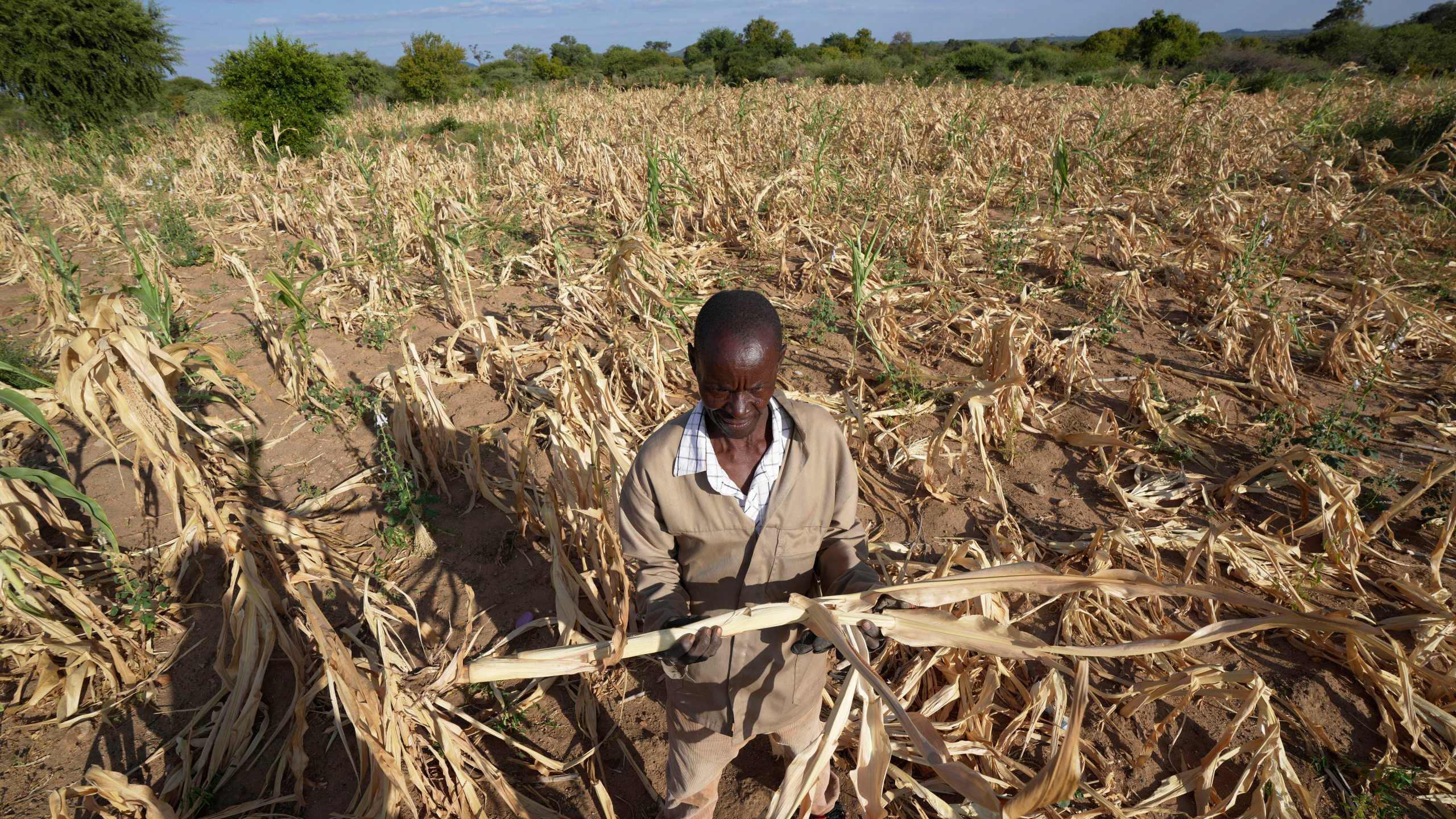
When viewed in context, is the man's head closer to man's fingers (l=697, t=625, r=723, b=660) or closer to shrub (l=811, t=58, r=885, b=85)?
man's fingers (l=697, t=625, r=723, b=660)

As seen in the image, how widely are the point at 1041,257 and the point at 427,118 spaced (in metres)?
15.8

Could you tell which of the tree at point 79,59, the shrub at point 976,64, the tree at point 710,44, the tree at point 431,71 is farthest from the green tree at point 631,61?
the tree at point 79,59

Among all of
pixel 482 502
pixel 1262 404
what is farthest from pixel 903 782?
pixel 1262 404

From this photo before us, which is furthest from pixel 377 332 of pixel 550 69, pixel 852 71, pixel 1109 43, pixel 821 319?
pixel 1109 43

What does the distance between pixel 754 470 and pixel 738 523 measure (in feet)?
0.43

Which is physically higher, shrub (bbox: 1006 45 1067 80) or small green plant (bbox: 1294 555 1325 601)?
shrub (bbox: 1006 45 1067 80)

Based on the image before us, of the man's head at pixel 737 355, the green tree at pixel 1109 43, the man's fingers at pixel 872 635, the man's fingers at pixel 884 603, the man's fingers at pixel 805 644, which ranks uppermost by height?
the green tree at pixel 1109 43

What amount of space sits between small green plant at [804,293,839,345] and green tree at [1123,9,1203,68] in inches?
1040

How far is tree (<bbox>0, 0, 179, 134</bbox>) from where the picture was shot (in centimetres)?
1160

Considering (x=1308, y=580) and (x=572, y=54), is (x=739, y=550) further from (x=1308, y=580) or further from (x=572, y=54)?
(x=572, y=54)

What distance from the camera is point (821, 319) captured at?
4922 millimetres

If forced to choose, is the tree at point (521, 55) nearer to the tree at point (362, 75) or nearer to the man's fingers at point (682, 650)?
the tree at point (362, 75)

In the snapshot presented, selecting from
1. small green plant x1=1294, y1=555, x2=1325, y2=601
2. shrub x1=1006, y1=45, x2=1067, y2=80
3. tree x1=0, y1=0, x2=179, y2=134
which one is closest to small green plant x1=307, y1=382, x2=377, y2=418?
small green plant x1=1294, y1=555, x2=1325, y2=601

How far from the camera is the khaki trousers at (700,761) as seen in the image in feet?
5.69
